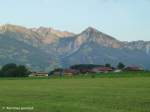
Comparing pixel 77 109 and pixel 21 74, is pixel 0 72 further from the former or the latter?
pixel 77 109

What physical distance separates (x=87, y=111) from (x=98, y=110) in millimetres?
725

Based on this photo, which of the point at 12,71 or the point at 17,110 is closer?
the point at 17,110

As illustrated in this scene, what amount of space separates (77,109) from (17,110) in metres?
3.33

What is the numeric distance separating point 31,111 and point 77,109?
8.77 ft

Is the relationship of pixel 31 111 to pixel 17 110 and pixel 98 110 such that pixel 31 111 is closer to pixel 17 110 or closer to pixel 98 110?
pixel 17 110

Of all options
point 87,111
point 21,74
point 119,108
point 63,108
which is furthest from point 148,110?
point 21,74

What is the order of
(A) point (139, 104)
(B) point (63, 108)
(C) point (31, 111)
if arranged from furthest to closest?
(A) point (139, 104), (B) point (63, 108), (C) point (31, 111)

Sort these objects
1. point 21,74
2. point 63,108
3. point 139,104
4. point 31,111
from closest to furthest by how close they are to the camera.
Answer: point 31,111, point 63,108, point 139,104, point 21,74

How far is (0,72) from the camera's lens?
545 ft

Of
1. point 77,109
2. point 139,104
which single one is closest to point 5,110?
point 77,109

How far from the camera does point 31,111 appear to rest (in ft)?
72.7

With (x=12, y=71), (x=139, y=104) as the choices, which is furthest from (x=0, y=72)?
(x=139, y=104)

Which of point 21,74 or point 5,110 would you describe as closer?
point 5,110

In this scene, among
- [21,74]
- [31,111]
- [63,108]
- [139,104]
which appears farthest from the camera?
[21,74]
